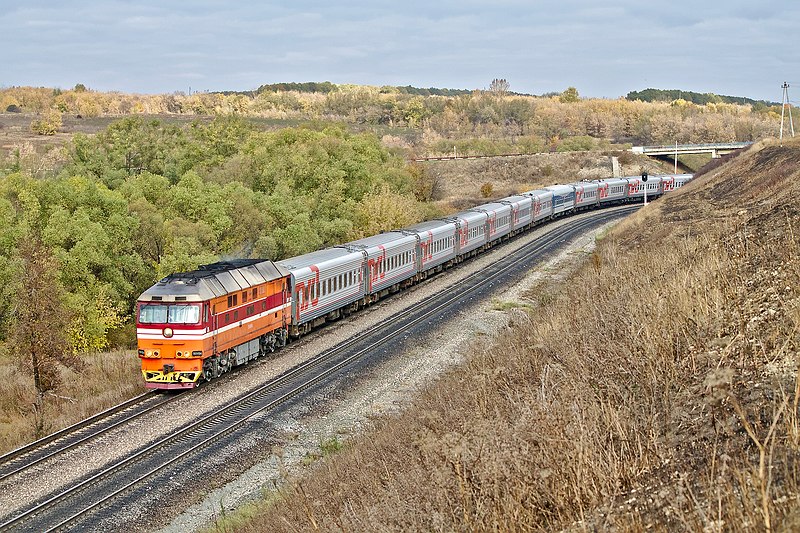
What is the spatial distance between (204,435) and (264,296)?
8.02 metres

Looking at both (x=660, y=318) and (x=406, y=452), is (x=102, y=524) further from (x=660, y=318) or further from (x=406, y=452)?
(x=660, y=318)

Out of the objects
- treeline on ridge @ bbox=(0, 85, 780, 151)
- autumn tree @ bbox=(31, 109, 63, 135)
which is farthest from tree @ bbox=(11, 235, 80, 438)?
treeline on ridge @ bbox=(0, 85, 780, 151)

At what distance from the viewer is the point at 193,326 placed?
23.4 meters

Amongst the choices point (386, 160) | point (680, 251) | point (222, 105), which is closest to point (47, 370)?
point (680, 251)

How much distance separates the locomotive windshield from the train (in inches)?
1.1

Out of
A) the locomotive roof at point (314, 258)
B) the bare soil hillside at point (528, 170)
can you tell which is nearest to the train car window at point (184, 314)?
the locomotive roof at point (314, 258)

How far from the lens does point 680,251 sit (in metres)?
22.6

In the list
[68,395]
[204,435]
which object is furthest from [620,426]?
[68,395]

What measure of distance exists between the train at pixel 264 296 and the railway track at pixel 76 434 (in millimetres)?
893

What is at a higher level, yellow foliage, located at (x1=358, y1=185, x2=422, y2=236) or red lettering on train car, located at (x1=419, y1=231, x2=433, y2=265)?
yellow foliage, located at (x1=358, y1=185, x2=422, y2=236)

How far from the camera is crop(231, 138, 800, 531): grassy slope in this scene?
7.57 meters

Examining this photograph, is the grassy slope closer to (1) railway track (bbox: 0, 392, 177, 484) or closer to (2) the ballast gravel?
(2) the ballast gravel

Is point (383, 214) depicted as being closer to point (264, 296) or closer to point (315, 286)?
point (315, 286)

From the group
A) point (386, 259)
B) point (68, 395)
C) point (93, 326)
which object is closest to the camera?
point (68, 395)
